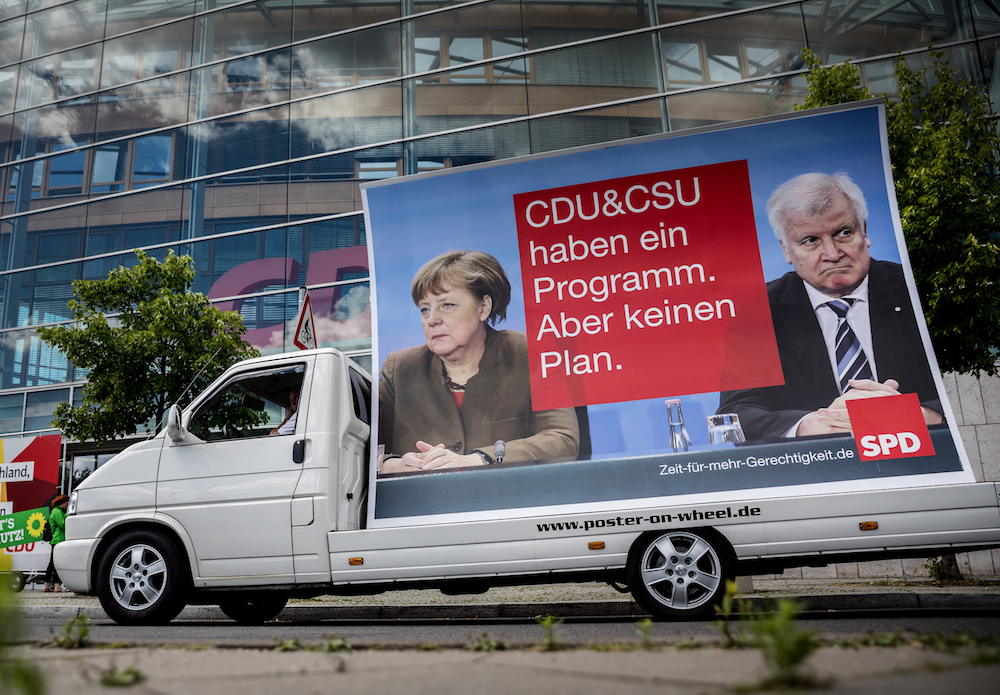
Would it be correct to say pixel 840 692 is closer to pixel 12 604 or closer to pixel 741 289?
pixel 12 604

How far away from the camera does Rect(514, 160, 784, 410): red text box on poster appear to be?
5.29 m

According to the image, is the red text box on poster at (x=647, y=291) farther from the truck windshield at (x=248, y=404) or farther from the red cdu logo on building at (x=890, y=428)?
the truck windshield at (x=248, y=404)

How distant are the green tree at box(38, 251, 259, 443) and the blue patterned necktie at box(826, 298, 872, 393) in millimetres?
8318

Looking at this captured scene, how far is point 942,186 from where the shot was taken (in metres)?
8.32

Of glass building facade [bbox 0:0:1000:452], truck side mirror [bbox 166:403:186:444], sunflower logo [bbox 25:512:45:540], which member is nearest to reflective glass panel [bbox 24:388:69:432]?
glass building facade [bbox 0:0:1000:452]

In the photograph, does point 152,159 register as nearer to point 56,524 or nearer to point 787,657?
point 56,524

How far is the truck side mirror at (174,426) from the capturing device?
567cm

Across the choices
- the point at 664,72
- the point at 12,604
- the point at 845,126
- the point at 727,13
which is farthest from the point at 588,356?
the point at 727,13

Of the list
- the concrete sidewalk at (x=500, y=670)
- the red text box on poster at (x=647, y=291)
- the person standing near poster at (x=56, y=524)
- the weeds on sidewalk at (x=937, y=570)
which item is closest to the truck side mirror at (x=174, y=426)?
the concrete sidewalk at (x=500, y=670)

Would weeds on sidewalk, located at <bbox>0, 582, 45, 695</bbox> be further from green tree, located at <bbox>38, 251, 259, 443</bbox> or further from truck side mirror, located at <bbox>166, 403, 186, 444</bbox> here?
green tree, located at <bbox>38, 251, 259, 443</bbox>

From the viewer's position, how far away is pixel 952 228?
27.9 feet

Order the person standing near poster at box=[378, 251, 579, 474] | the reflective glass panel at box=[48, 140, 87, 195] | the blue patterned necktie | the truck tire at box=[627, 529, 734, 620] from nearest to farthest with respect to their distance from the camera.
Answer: the truck tire at box=[627, 529, 734, 620], the blue patterned necktie, the person standing near poster at box=[378, 251, 579, 474], the reflective glass panel at box=[48, 140, 87, 195]

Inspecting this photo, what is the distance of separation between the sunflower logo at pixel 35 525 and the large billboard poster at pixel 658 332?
28.0 ft

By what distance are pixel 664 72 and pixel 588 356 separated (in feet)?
40.8
